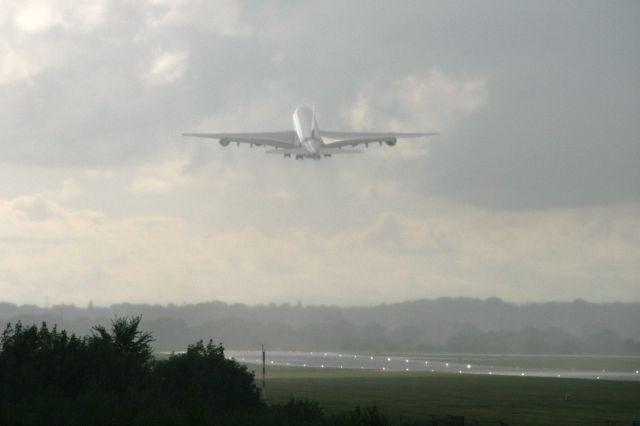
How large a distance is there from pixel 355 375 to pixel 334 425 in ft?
355

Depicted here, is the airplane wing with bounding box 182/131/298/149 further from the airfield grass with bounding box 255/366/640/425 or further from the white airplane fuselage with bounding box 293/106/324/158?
the airfield grass with bounding box 255/366/640/425

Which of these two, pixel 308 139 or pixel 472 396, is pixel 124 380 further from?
pixel 472 396

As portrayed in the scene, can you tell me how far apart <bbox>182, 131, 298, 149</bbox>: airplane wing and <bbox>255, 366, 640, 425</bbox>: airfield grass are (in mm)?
30637

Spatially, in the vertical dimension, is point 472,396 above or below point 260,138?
below

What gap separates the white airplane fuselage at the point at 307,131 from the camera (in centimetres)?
10838

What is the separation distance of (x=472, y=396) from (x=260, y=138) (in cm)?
Answer: 4256

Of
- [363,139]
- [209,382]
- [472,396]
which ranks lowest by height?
[472,396]

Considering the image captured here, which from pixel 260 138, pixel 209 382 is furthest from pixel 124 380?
pixel 260 138

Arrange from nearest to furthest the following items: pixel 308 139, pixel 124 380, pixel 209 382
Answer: pixel 124 380 < pixel 209 382 < pixel 308 139

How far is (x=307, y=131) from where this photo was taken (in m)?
115

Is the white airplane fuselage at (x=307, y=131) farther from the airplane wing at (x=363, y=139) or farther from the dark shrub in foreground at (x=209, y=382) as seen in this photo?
the dark shrub in foreground at (x=209, y=382)

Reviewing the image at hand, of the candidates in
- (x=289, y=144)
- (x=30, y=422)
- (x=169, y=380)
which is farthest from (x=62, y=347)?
(x=289, y=144)

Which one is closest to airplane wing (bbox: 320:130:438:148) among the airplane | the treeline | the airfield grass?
the airplane

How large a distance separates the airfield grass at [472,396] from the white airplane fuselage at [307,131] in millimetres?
28695
